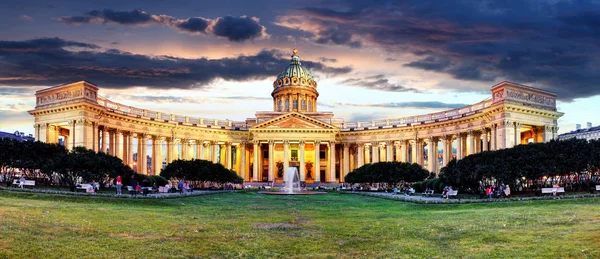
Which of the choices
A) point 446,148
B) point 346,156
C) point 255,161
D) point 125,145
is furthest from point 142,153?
point 446,148

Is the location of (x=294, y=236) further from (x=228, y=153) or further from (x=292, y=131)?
(x=228, y=153)

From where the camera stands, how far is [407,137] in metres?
88.0

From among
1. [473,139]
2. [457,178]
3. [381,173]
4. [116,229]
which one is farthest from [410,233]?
[473,139]

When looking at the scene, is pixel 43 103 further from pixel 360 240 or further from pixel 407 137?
pixel 360 240

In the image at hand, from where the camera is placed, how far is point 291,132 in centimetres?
9444

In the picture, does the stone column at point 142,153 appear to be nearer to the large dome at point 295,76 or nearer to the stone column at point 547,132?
the large dome at point 295,76

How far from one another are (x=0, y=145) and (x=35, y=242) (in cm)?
3370

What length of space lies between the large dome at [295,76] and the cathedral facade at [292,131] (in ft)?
0.84

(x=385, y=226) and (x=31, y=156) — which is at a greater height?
(x=31, y=156)

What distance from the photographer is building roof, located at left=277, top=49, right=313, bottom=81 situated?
371 ft

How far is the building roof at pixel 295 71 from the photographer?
113062 mm

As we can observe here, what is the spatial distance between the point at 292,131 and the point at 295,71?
2370 cm

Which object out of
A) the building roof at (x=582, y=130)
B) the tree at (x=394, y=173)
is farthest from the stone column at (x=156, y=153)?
the building roof at (x=582, y=130)

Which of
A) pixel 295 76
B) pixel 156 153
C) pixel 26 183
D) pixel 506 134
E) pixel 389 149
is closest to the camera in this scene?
pixel 26 183
